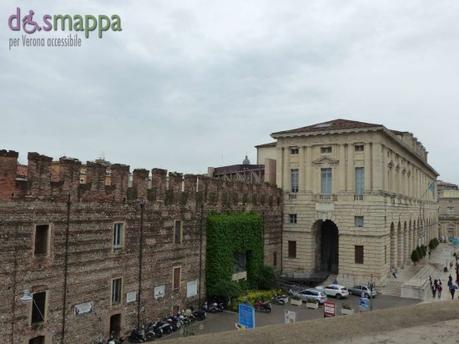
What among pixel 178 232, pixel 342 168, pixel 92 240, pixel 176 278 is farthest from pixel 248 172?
pixel 92 240

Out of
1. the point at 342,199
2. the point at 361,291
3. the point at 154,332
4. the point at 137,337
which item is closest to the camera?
the point at 137,337

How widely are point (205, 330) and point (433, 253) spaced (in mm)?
55010

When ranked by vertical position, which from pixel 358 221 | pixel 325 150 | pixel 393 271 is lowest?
pixel 393 271

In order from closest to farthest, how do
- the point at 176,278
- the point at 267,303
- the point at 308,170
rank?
the point at 176,278 < the point at 267,303 < the point at 308,170

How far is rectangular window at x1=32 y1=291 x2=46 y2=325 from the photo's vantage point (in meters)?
21.3

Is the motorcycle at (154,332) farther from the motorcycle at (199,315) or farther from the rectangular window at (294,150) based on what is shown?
the rectangular window at (294,150)

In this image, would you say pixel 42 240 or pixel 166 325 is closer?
pixel 42 240

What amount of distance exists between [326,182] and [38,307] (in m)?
30.3

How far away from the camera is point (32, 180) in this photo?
69.1 feet

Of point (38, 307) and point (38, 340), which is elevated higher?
point (38, 307)

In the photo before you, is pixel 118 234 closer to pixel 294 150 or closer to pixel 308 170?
pixel 308 170

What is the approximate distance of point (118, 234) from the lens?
26.3 m

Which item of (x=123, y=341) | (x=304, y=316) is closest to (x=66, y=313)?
(x=123, y=341)

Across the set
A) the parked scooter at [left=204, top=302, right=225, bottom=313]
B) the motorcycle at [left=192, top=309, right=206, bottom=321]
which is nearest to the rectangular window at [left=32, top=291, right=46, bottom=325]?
the motorcycle at [left=192, top=309, right=206, bottom=321]
